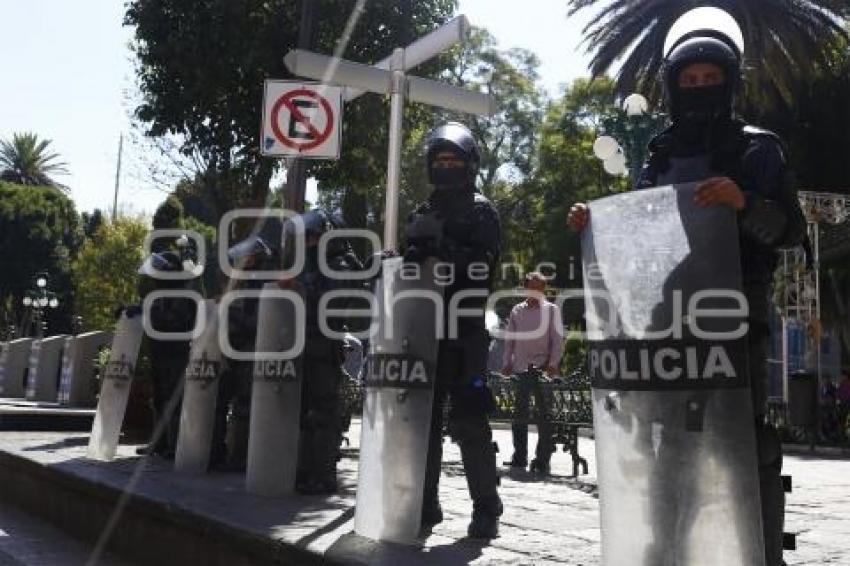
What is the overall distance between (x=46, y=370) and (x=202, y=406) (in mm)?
17720

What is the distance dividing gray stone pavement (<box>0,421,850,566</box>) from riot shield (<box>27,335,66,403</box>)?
15053 millimetres

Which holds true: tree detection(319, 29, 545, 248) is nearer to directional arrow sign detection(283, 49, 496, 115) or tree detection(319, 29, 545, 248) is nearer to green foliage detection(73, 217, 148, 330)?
green foliage detection(73, 217, 148, 330)

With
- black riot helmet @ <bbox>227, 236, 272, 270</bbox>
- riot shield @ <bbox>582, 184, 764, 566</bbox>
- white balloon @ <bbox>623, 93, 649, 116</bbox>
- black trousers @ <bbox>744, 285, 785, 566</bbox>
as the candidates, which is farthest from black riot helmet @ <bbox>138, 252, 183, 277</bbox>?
white balloon @ <bbox>623, 93, 649, 116</bbox>

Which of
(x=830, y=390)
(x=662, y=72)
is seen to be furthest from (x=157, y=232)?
(x=830, y=390)

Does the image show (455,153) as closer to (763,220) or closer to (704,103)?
(704,103)

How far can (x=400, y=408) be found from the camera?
13.4 feet

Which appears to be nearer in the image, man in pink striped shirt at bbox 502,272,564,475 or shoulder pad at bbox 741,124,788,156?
shoulder pad at bbox 741,124,788,156

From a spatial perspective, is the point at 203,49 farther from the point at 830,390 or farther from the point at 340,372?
the point at 830,390

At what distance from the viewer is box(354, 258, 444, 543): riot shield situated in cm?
402

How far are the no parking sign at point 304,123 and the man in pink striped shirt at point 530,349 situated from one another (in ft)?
9.16

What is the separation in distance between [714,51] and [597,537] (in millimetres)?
2316

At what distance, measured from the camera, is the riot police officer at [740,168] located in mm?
3025

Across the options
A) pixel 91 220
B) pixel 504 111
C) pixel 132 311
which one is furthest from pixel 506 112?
pixel 91 220

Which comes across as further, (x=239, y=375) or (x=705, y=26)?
(x=239, y=375)
